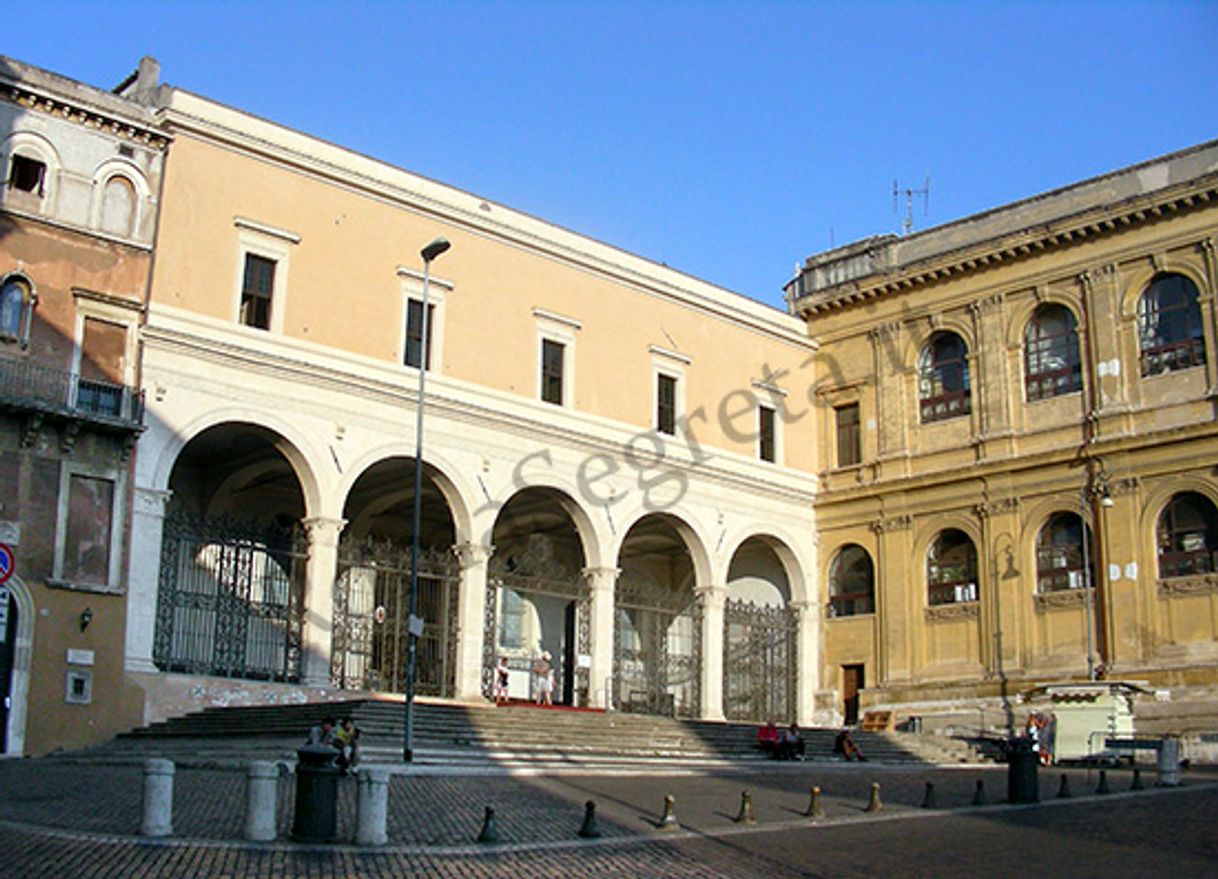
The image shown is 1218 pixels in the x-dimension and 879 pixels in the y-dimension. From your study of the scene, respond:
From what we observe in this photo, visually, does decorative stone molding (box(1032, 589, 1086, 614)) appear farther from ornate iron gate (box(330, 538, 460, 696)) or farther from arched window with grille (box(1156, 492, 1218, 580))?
ornate iron gate (box(330, 538, 460, 696))

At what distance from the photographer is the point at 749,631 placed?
117 feet

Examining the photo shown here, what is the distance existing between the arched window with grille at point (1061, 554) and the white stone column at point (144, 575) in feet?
62.4

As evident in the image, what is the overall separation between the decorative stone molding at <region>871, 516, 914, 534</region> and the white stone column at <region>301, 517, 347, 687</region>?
14273mm

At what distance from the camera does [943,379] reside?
116 ft

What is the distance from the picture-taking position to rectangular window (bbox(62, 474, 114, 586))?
23.7 m

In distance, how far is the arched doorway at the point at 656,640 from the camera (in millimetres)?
33781

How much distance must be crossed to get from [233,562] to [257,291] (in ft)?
18.3

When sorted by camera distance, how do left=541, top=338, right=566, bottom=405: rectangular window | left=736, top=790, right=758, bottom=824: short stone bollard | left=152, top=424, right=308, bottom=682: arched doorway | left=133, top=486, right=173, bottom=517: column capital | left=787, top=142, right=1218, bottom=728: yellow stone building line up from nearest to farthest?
left=736, top=790, right=758, bottom=824: short stone bollard < left=133, top=486, right=173, bottom=517: column capital < left=152, top=424, right=308, bottom=682: arched doorway < left=787, top=142, right=1218, bottom=728: yellow stone building < left=541, top=338, right=566, bottom=405: rectangular window

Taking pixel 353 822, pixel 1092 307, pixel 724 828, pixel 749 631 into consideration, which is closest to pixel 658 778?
pixel 724 828

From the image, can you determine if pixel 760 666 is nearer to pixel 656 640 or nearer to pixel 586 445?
pixel 656 640

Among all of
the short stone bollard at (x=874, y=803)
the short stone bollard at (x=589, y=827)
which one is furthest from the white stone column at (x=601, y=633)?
the short stone bollard at (x=589, y=827)

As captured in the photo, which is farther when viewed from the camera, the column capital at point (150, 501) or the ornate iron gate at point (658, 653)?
the ornate iron gate at point (658, 653)

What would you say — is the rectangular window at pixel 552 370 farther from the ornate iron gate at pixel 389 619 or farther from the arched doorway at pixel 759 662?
the arched doorway at pixel 759 662

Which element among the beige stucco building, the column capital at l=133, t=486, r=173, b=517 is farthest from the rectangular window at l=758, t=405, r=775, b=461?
A: the column capital at l=133, t=486, r=173, b=517
